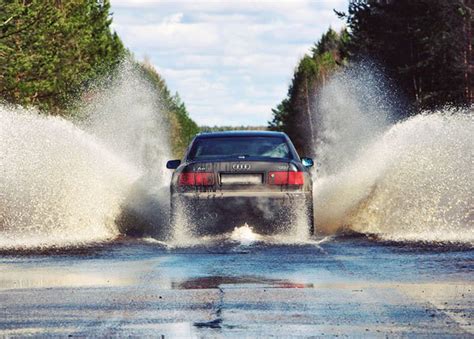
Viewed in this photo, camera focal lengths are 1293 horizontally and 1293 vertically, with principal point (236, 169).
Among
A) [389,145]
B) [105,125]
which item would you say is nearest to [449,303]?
[389,145]

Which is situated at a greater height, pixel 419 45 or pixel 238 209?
pixel 419 45

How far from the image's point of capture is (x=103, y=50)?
7219 centimetres

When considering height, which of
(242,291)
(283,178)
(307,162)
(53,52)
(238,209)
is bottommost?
(242,291)

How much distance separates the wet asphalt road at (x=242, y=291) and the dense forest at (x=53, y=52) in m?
29.8

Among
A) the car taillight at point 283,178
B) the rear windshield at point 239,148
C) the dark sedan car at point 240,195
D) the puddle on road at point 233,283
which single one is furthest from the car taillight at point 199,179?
the puddle on road at point 233,283

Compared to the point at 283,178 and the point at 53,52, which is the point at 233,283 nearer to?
the point at 283,178

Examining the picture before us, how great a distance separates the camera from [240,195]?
17.2 metres

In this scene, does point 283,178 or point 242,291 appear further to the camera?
point 283,178

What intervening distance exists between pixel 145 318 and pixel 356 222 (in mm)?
11896

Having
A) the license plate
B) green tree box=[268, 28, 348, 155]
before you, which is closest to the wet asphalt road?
the license plate

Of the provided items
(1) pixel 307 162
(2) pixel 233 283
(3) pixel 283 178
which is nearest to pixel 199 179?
(3) pixel 283 178

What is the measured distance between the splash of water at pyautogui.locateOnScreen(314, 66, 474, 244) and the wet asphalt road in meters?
3.73

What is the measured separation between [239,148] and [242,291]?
7.34 meters

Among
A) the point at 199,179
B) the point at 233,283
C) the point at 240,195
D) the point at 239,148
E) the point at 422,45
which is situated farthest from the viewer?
the point at 422,45
